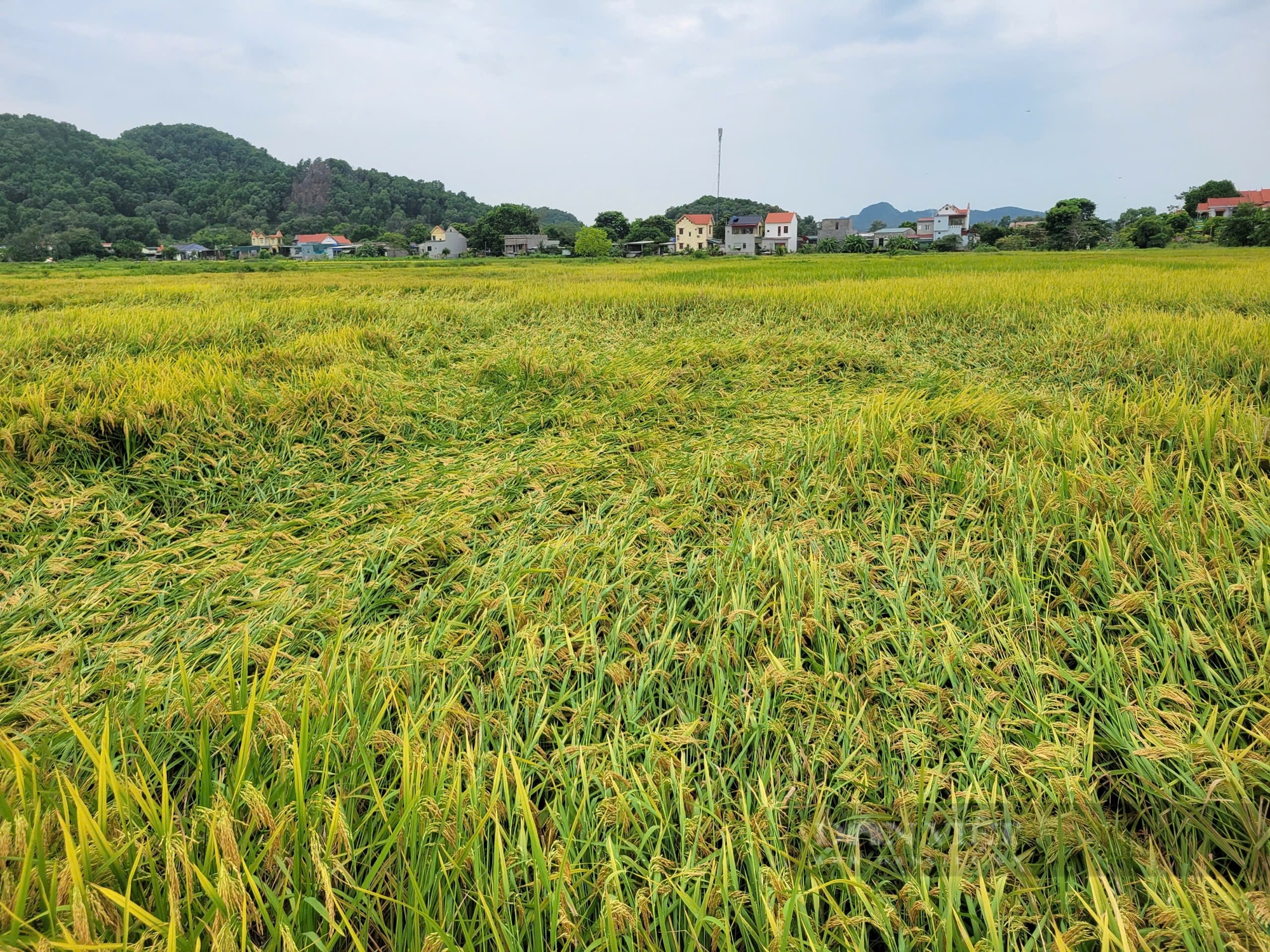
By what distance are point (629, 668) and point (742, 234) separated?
59.4 metres

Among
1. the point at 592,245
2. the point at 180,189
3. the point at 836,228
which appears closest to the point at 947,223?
the point at 836,228

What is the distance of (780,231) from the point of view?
55250mm

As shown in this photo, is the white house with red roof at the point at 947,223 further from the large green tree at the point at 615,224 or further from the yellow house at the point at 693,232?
the large green tree at the point at 615,224

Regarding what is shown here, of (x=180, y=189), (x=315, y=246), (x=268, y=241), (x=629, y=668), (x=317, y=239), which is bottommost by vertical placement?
(x=629, y=668)

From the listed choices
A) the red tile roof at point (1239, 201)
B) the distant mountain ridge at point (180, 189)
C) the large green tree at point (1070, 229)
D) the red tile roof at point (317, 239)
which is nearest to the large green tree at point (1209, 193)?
the red tile roof at point (1239, 201)

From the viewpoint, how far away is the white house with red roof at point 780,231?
179 ft

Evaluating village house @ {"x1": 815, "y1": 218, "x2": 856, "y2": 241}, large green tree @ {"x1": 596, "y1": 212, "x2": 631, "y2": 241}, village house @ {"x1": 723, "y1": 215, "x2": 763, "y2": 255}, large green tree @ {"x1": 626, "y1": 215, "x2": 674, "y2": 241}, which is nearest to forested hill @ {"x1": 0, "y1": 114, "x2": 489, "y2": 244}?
large green tree @ {"x1": 596, "y1": 212, "x2": 631, "y2": 241}

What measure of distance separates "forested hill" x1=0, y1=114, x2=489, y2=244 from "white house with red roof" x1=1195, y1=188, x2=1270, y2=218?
76247mm

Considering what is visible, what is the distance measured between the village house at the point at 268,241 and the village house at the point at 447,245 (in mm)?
15942

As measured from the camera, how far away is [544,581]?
1.87 metres

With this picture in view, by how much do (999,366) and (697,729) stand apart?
457cm

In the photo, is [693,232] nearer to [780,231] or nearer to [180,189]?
[780,231]

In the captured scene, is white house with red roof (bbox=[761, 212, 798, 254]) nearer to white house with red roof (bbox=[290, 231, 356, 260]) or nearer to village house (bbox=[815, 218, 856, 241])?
village house (bbox=[815, 218, 856, 241])

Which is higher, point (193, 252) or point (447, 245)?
point (447, 245)
